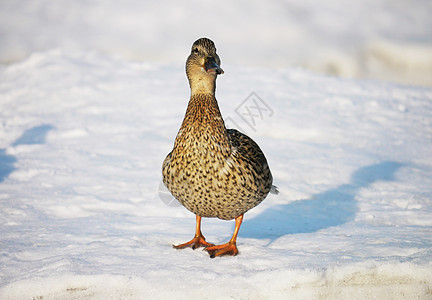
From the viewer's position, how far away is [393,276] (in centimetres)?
418

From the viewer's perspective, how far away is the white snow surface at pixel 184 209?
4.19m

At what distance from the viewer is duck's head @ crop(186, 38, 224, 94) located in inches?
179

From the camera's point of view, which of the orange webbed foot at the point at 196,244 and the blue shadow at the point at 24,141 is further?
the blue shadow at the point at 24,141

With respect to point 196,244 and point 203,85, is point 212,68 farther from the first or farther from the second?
point 196,244

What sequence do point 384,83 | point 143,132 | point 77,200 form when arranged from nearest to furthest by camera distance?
point 77,200 < point 143,132 < point 384,83

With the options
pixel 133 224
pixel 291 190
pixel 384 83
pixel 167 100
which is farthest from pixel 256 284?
pixel 384 83

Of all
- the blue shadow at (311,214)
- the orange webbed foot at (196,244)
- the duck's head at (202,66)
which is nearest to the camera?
the duck's head at (202,66)

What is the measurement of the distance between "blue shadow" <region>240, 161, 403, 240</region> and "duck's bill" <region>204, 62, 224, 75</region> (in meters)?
1.84

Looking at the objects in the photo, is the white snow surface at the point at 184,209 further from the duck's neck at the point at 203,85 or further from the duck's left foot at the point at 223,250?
the duck's neck at the point at 203,85

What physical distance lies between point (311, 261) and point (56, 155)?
16.1 feet

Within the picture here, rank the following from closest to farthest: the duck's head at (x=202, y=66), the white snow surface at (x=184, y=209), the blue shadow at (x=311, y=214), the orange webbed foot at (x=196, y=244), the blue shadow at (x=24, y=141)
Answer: the white snow surface at (x=184, y=209)
the duck's head at (x=202, y=66)
the orange webbed foot at (x=196, y=244)
the blue shadow at (x=311, y=214)
the blue shadow at (x=24, y=141)

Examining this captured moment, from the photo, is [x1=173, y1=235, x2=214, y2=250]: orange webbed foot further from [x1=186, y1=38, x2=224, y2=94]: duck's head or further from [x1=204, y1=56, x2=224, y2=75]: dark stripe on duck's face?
[x1=204, y1=56, x2=224, y2=75]: dark stripe on duck's face

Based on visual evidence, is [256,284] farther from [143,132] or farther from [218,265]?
[143,132]

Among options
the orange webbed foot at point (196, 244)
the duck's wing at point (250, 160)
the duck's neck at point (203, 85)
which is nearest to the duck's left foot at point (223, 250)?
the orange webbed foot at point (196, 244)
